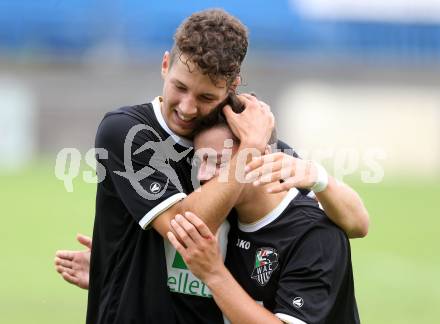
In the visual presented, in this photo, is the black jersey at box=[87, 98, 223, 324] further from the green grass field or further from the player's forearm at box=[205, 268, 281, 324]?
the green grass field

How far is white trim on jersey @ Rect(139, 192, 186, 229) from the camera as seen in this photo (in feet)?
15.5

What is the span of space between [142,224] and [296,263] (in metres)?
0.76

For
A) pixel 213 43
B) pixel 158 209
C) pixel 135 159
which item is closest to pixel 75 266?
pixel 135 159

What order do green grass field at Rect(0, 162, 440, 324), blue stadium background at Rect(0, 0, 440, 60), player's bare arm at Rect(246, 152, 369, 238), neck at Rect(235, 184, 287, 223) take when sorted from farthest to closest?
blue stadium background at Rect(0, 0, 440, 60) < green grass field at Rect(0, 162, 440, 324) < neck at Rect(235, 184, 287, 223) < player's bare arm at Rect(246, 152, 369, 238)

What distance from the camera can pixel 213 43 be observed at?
4770 millimetres

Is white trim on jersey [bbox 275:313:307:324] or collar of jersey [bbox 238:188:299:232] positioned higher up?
collar of jersey [bbox 238:188:299:232]

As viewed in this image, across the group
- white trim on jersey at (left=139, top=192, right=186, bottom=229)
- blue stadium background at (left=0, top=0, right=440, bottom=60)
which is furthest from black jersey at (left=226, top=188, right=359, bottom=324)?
blue stadium background at (left=0, top=0, right=440, bottom=60)

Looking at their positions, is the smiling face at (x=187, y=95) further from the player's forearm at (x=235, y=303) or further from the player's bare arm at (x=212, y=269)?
the player's forearm at (x=235, y=303)

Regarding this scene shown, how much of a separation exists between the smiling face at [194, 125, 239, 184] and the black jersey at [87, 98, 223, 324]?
5.9 inches

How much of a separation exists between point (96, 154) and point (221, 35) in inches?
36.0

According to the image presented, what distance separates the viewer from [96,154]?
510 cm

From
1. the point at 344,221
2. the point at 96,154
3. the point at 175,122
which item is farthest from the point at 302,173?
the point at 96,154

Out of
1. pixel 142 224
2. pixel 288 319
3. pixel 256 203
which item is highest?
pixel 256 203

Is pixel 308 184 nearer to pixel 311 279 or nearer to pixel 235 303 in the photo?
pixel 311 279
